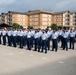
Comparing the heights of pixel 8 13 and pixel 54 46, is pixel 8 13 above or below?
above

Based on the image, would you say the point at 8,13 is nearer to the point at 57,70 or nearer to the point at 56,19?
the point at 56,19

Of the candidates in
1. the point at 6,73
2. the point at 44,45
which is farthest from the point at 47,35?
the point at 6,73

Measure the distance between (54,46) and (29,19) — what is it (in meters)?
117

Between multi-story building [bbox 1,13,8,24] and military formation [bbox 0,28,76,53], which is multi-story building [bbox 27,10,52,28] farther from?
military formation [bbox 0,28,76,53]

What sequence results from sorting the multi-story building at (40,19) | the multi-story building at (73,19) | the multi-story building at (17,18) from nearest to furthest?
the multi-story building at (40,19) → the multi-story building at (17,18) → the multi-story building at (73,19)

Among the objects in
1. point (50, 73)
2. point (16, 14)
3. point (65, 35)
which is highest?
point (16, 14)

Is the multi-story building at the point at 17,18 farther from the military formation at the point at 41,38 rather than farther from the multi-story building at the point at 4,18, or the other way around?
the military formation at the point at 41,38

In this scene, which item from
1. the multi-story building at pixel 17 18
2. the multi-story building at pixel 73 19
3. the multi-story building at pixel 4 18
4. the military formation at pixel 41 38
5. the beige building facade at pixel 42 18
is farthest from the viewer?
the multi-story building at pixel 4 18

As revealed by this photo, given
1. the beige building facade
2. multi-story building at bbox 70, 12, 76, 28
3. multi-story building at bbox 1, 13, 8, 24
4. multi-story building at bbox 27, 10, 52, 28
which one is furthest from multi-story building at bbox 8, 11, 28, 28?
multi-story building at bbox 70, 12, 76, 28

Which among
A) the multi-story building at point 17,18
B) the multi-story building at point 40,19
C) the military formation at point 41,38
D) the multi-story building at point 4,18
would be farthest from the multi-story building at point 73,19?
the military formation at point 41,38

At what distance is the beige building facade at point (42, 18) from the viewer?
407 ft

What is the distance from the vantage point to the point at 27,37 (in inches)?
706

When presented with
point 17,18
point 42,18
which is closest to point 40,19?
point 42,18

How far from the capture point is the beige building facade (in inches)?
4879
